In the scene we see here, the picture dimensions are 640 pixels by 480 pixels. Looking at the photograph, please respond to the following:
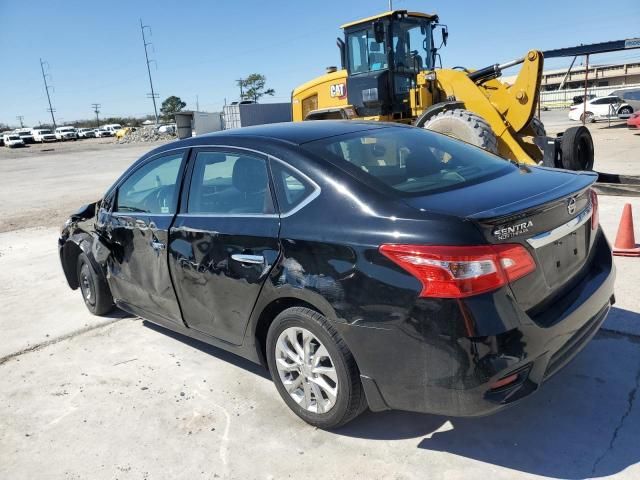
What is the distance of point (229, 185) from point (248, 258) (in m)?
0.67

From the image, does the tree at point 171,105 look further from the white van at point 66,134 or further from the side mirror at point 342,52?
the side mirror at point 342,52

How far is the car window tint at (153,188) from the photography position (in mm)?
3861

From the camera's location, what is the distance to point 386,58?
9.91 metres

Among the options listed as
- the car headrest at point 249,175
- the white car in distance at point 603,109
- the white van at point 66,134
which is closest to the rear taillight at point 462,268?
the car headrest at point 249,175

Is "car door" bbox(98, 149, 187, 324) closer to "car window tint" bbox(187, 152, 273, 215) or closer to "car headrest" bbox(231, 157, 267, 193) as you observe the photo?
"car window tint" bbox(187, 152, 273, 215)

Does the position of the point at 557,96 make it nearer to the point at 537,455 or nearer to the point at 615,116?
the point at 615,116

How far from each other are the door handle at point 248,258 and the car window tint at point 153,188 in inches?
32.2

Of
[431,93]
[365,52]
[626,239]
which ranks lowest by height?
[626,239]

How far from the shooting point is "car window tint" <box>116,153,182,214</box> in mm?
3861

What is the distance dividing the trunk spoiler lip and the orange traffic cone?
2.62m

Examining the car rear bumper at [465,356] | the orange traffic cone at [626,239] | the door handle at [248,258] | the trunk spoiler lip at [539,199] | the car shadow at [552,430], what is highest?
the trunk spoiler lip at [539,199]

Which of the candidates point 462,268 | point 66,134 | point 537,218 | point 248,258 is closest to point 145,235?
point 248,258

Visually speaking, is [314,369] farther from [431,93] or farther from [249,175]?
[431,93]

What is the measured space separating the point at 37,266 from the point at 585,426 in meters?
6.69
